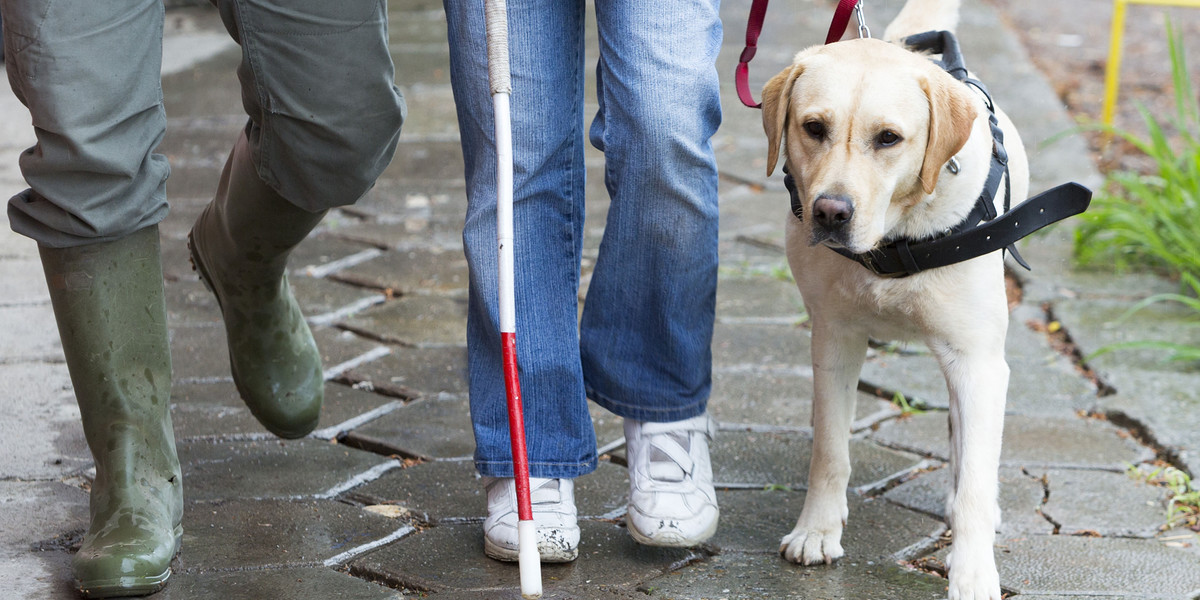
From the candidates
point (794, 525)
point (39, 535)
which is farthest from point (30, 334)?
point (794, 525)

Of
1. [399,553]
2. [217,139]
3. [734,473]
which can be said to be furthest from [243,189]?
[217,139]

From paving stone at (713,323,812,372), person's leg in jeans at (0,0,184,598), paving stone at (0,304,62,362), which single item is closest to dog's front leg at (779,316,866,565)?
paving stone at (713,323,812,372)

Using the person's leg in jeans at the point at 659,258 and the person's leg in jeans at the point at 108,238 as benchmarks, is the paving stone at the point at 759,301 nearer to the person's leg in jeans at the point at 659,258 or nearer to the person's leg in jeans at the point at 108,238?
the person's leg in jeans at the point at 659,258

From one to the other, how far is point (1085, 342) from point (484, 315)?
2.16 m

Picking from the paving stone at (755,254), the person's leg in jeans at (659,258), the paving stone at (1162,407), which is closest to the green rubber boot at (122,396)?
the person's leg in jeans at (659,258)

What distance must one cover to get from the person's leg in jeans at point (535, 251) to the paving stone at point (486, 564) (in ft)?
0.15

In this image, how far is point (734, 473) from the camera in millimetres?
2814

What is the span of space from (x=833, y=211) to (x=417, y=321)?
1910 millimetres

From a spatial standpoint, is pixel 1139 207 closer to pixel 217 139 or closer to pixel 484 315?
pixel 484 315

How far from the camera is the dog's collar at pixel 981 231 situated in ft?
7.28

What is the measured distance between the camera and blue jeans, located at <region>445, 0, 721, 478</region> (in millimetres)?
2170

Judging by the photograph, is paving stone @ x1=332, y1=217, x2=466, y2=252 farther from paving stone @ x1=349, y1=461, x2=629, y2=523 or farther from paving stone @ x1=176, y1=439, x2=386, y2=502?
paving stone @ x1=349, y1=461, x2=629, y2=523

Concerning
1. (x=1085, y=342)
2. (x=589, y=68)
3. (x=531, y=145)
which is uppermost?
(x=531, y=145)

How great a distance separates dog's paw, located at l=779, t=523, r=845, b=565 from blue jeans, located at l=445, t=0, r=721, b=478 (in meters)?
0.31
